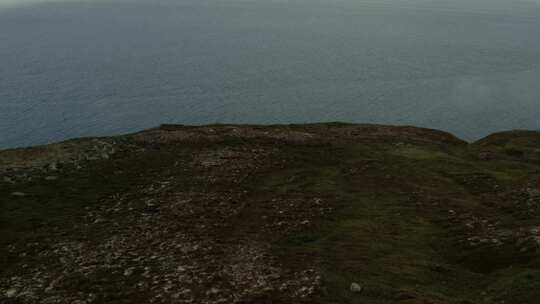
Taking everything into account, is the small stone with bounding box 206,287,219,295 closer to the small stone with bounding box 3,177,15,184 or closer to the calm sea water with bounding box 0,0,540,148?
the small stone with bounding box 3,177,15,184

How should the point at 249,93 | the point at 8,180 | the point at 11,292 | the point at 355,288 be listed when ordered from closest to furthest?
the point at 355,288 → the point at 11,292 → the point at 8,180 → the point at 249,93

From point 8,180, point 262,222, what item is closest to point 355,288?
point 262,222

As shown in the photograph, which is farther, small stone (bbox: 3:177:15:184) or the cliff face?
small stone (bbox: 3:177:15:184)

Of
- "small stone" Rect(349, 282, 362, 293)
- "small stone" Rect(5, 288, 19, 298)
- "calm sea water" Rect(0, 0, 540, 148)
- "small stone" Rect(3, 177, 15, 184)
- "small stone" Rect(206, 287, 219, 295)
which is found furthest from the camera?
"calm sea water" Rect(0, 0, 540, 148)

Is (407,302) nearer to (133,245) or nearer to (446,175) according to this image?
(133,245)

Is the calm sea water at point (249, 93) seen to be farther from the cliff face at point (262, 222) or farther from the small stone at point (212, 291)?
the small stone at point (212, 291)

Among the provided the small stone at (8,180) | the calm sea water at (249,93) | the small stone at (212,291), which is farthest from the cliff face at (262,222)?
the calm sea water at (249,93)

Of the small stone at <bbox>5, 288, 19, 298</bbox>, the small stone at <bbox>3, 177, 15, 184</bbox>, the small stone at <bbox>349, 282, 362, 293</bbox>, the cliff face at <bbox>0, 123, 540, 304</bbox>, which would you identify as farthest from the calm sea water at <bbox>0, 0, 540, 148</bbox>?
the small stone at <bbox>349, 282, 362, 293</bbox>

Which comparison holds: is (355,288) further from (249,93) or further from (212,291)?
(249,93)
